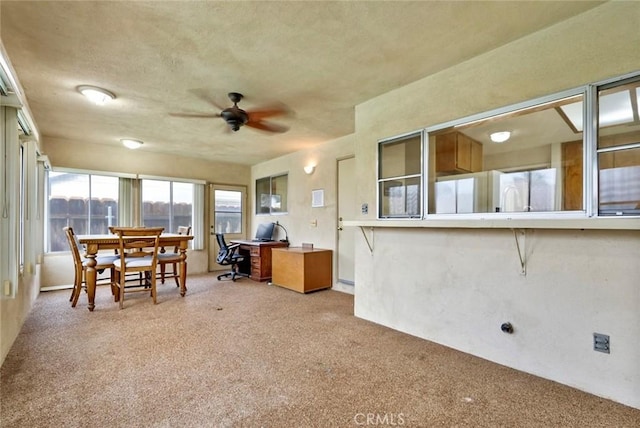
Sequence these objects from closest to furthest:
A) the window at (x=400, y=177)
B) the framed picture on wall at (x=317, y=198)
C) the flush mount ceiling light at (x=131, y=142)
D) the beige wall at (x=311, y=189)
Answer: the window at (x=400, y=177)
the flush mount ceiling light at (x=131, y=142)
the beige wall at (x=311, y=189)
the framed picture on wall at (x=317, y=198)

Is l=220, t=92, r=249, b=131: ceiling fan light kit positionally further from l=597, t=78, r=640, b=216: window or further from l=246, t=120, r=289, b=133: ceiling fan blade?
l=597, t=78, r=640, b=216: window

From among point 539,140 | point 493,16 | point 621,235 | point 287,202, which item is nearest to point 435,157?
point 539,140

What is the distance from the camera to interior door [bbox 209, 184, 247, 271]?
609cm

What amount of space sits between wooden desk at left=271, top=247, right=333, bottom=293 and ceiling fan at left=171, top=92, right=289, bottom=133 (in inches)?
72.0

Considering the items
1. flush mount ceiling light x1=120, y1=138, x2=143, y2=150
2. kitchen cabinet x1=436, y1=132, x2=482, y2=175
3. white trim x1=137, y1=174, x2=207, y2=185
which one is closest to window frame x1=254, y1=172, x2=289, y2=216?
white trim x1=137, y1=174, x2=207, y2=185

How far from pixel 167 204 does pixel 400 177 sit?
4.56 meters

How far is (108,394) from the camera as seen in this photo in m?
1.79

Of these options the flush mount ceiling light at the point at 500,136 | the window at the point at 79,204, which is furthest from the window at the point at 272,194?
the flush mount ceiling light at the point at 500,136

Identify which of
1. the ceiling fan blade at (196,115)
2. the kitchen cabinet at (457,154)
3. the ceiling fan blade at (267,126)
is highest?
the ceiling fan blade at (196,115)

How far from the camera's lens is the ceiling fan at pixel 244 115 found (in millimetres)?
2936

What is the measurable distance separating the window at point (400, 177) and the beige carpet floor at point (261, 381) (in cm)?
118

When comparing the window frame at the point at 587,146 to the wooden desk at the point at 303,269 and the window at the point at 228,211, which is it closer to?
the wooden desk at the point at 303,269

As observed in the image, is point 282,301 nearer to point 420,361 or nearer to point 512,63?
point 420,361

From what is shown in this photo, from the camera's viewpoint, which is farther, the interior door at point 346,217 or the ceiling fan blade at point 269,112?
the interior door at point 346,217
